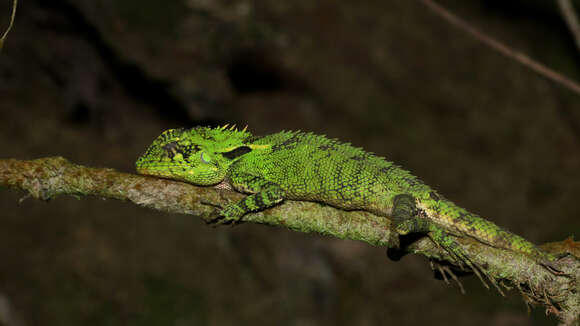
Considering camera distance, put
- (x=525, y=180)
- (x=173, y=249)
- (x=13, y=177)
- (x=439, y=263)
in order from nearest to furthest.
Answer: (x=13, y=177), (x=439, y=263), (x=173, y=249), (x=525, y=180)

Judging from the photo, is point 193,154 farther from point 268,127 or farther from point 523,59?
point 268,127

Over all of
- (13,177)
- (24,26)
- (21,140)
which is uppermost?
(24,26)

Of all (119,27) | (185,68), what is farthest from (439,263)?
(119,27)

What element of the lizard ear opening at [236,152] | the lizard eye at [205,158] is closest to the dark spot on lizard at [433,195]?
the lizard ear opening at [236,152]

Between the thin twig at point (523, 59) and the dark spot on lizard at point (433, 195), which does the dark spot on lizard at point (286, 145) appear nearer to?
the dark spot on lizard at point (433, 195)

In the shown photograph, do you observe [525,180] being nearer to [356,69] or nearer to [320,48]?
[356,69]

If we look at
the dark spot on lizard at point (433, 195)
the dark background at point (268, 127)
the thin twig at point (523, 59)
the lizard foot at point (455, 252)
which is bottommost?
the lizard foot at point (455, 252)

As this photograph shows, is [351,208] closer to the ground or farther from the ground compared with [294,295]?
closer to the ground
